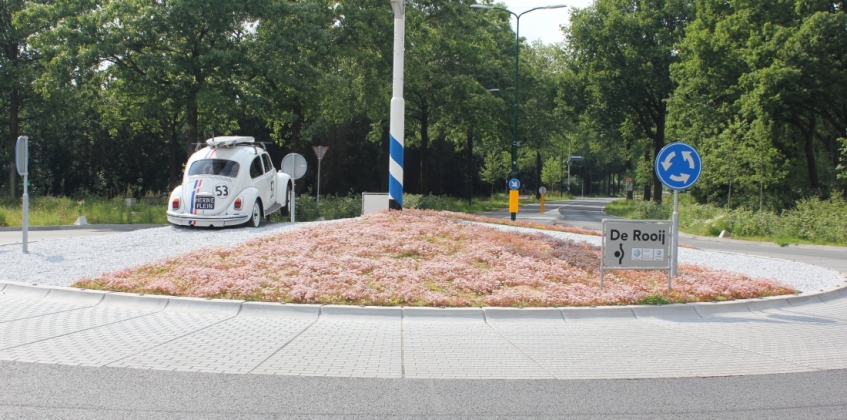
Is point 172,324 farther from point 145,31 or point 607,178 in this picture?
point 607,178

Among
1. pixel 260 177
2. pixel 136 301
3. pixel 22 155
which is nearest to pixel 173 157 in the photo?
pixel 260 177

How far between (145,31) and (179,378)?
22.2m

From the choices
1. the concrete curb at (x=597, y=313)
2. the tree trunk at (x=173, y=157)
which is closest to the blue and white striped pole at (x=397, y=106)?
the concrete curb at (x=597, y=313)

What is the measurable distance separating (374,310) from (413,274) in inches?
68.2

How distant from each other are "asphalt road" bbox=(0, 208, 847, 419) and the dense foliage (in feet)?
66.4

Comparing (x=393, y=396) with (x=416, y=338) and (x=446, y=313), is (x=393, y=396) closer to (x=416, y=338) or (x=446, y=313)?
(x=416, y=338)

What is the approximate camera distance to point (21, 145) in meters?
13.1

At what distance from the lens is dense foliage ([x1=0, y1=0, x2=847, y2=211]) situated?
2484cm

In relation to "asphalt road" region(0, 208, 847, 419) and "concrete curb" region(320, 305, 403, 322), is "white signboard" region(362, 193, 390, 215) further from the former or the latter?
"asphalt road" region(0, 208, 847, 419)

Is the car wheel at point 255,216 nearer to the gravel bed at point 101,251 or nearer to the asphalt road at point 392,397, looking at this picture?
the gravel bed at point 101,251

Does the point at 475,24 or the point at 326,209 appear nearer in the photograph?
the point at 326,209

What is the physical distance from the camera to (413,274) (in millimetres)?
9859

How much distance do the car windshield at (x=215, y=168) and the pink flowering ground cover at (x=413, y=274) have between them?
5.01 meters

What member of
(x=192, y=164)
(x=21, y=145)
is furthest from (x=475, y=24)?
(x=21, y=145)
